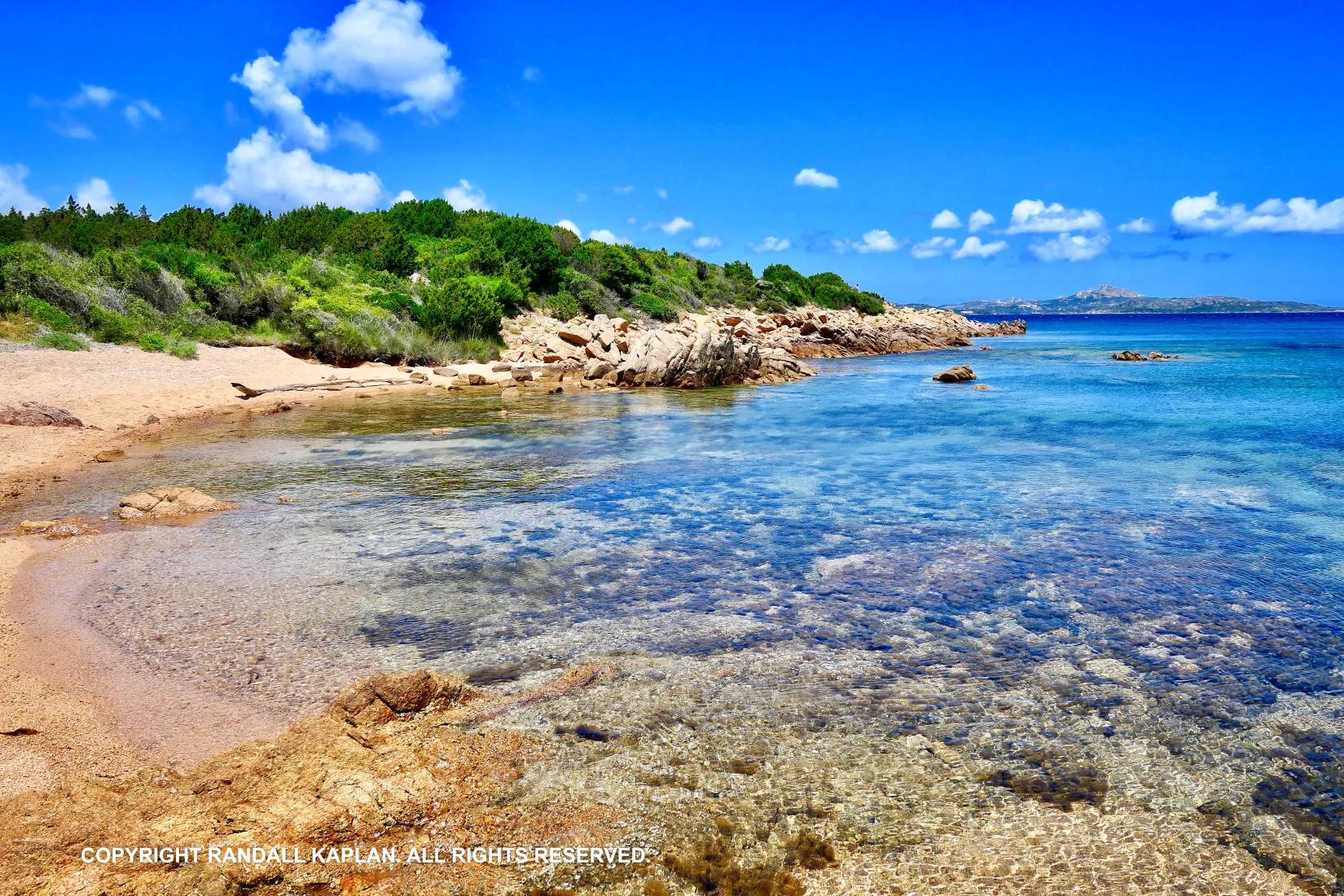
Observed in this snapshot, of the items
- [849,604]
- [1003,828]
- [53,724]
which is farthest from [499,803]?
[849,604]

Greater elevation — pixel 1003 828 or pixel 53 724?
pixel 53 724

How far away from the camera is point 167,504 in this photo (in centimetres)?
934

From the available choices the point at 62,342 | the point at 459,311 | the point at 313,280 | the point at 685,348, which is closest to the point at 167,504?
the point at 62,342

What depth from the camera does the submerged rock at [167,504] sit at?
9.13 meters

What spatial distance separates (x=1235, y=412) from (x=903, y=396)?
8.43m

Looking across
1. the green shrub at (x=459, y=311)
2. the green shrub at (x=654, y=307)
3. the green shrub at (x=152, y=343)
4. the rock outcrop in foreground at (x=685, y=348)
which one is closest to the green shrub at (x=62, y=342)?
the green shrub at (x=152, y=343)

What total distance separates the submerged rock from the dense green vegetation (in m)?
14.4

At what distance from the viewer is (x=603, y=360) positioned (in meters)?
28.1

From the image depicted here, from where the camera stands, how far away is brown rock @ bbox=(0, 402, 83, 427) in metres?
14.0

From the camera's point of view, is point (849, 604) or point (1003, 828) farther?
point (849, 604)

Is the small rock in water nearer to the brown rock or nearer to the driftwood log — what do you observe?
the driftwood log

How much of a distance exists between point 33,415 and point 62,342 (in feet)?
24.1

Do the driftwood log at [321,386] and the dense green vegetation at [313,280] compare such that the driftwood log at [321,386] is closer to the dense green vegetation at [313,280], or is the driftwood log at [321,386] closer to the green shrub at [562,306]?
the dense green vegetation at [313,280]

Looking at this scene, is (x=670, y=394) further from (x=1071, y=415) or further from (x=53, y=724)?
(x=53, y=724)
